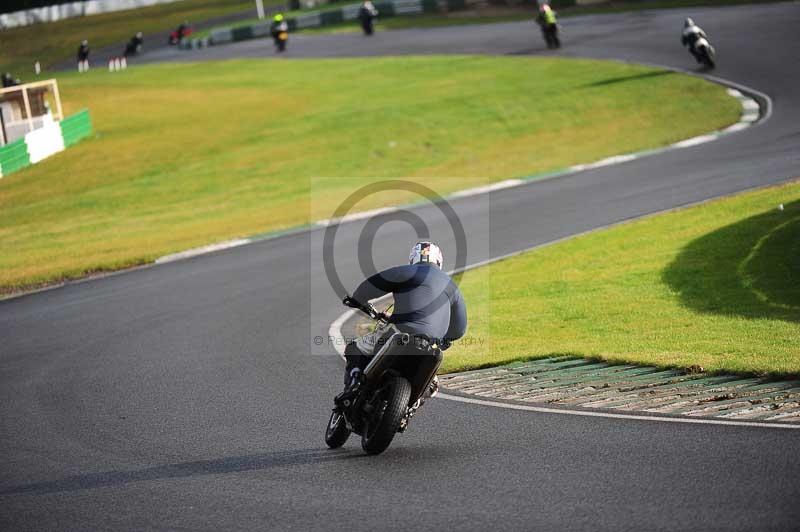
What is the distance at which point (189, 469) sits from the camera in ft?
28.8

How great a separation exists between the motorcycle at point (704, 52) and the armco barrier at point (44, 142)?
2227 centimetres

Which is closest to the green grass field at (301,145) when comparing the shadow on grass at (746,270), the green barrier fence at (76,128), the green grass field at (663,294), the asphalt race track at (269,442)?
the green barrier fence at (76,128)

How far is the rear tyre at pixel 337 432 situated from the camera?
9133 millimetres

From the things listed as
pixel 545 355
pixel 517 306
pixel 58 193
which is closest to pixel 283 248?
pixel 517 306

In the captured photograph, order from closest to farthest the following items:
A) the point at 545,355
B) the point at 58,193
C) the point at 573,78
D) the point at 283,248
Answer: the point at 545,355 → the point at 283,248 → the point at 58,193 → the point at 573,78

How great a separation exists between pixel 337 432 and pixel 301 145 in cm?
2628

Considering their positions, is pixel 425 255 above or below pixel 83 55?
below

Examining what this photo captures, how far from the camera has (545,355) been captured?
1229 cm

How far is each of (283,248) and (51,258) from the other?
5224 mm

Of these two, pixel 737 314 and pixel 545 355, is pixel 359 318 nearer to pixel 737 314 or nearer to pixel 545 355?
pixel 545 355

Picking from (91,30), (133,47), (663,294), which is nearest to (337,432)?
(663,294)

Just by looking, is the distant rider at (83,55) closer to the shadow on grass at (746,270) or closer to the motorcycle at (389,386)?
the shadow on grass at (746,270)

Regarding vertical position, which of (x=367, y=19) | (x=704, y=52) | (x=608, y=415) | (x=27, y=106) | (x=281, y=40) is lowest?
(x=608, y=415)

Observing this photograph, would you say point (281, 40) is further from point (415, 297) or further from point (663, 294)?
point (415, 297)
